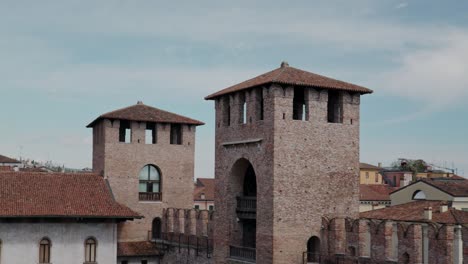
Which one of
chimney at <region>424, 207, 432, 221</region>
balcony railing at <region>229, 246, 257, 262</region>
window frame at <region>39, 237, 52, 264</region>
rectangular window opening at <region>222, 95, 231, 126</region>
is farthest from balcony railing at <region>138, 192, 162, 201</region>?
chimney at <region>424, 207, 432, 221</region>

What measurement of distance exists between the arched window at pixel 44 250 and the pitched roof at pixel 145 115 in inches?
349

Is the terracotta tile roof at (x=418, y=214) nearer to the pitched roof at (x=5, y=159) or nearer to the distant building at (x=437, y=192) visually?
the distant building at (x=437, y=192)

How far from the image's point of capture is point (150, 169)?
137ft

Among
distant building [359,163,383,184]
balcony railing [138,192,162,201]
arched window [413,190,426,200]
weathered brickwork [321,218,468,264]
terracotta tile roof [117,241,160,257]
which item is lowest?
terracotta tile roof [117,241,160,257]

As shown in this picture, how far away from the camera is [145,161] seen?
41469mm

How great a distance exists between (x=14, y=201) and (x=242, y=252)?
11531 millimetres

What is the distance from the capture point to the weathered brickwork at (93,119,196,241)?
40406mm

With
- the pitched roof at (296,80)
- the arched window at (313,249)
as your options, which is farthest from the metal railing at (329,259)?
the pitched roof at (296,80)

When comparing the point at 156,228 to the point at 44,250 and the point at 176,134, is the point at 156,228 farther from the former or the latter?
the point at 44,250

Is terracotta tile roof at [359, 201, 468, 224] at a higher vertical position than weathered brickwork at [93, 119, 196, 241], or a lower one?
lower

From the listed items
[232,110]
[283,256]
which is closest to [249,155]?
[232,110]

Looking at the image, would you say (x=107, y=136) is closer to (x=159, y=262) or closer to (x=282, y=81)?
(x=159, y=262)

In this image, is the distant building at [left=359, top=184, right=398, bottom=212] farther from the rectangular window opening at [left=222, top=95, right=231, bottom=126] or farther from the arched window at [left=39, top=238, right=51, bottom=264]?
the arched window at [left=39, top=238, right=51, bottom=264]

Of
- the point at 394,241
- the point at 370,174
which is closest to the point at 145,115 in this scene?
the point at 394,241
